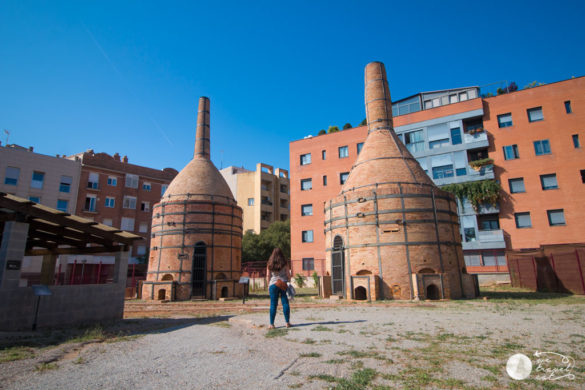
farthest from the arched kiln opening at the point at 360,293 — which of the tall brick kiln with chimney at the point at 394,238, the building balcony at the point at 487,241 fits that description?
the building balcony at the point at 487,241

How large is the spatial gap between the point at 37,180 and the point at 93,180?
5.26 meters

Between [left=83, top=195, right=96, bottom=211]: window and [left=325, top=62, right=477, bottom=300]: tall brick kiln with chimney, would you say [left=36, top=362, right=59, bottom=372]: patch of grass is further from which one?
[left=83, top=195, right=96, bottom=211]: window

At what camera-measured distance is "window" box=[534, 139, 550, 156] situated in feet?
92.8

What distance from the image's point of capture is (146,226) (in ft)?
136

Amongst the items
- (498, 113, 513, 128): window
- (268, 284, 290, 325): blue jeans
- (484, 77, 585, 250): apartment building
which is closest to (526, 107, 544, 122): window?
(484, 77, 585, 250): apartment building

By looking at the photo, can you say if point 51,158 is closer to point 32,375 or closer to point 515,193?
point 32,375

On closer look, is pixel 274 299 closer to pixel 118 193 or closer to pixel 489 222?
pixel 489 222

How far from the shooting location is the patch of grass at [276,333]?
6902 mm

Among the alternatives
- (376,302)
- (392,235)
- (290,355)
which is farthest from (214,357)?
(392,235)

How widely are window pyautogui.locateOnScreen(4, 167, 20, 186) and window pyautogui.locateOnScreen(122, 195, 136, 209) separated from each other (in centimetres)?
1028

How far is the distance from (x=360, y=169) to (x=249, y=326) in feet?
39.8

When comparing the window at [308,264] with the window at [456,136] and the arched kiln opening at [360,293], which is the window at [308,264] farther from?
the arched kiln opening at [360,293]

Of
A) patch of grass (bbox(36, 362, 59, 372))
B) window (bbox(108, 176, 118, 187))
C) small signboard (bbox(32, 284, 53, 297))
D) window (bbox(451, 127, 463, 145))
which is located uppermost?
window (bbox(451, 127, 463, 145))

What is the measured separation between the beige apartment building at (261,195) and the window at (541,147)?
35.2m
